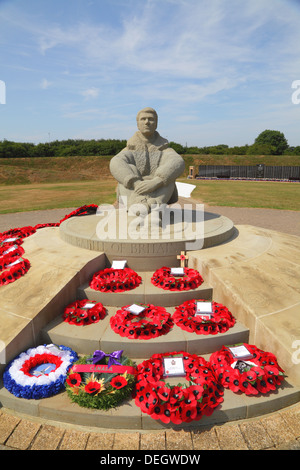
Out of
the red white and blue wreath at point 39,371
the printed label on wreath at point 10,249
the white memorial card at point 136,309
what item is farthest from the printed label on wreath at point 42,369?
A: the printed label on wreath at point 10,249

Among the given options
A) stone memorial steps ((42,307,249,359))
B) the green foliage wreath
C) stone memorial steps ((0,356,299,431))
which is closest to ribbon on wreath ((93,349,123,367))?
the green foliage wreath

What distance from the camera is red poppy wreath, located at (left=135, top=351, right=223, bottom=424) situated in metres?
2.63

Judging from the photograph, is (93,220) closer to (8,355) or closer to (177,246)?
(177,246)

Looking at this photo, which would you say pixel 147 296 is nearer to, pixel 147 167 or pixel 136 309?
pixel 136 309

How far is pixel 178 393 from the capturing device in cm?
274

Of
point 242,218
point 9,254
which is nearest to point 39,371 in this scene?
point 9,254

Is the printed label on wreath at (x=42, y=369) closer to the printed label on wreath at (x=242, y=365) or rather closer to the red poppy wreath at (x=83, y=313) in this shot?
the red poppy wreath at (x=83, y=313)

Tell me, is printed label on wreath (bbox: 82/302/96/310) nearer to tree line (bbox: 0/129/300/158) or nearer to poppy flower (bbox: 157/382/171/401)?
poppy flower (bbox: 157/382/171/401)

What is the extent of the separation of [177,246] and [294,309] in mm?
2101

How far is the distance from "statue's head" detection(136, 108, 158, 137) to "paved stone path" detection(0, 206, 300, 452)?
5.72 m

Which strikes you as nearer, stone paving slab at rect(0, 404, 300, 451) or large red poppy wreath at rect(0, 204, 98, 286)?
stone paving slab at rect(0, 404, 300, 451)

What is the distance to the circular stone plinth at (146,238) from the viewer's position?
16.4 feet
